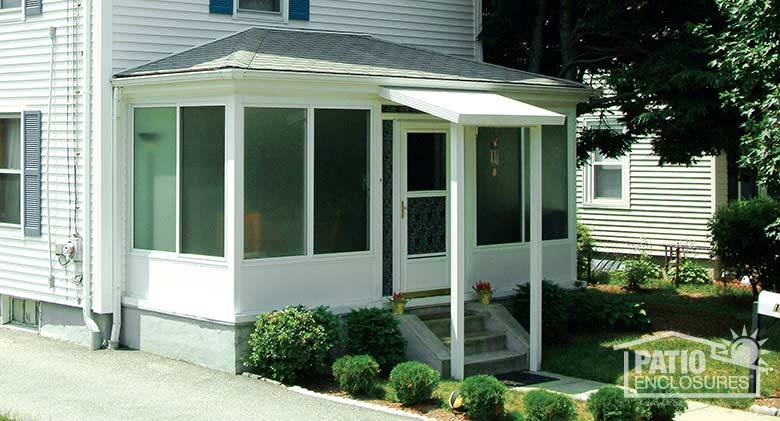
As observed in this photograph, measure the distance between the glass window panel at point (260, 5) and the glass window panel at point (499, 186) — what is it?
3444mm

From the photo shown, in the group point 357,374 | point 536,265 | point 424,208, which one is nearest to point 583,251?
→ point 424,208

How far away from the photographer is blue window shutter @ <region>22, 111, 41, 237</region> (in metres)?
14.5

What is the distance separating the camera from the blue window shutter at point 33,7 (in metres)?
14.4

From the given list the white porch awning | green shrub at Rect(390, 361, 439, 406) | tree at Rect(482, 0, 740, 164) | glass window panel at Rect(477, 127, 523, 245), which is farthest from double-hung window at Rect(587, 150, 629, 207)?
green shrub at Rect(390, 361, 439, 406)

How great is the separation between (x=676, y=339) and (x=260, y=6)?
23.9 ft

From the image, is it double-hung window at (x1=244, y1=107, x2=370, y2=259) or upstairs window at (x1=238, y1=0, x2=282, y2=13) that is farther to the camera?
upstairs window at (x1=238, y1=0, x2=282, y2=13)

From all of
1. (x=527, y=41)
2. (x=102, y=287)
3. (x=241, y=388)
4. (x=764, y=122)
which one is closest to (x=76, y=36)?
(x=102, y=287)

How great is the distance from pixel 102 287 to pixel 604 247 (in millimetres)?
12704

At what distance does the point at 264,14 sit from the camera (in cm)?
1495

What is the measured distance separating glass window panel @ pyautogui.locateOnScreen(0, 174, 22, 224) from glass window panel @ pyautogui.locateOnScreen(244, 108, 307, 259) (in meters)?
4.38

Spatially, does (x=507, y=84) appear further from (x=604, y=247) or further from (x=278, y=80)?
(x=604, y=247)

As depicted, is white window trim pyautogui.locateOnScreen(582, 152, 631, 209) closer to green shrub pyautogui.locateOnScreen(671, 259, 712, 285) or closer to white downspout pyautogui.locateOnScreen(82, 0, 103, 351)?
green shrub pyautogui.locateOnScreen(671, 259, 712, 285)

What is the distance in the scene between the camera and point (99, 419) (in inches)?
400

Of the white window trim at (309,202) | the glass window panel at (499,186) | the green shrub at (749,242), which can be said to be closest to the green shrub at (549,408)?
the white window trim at (309,202)
